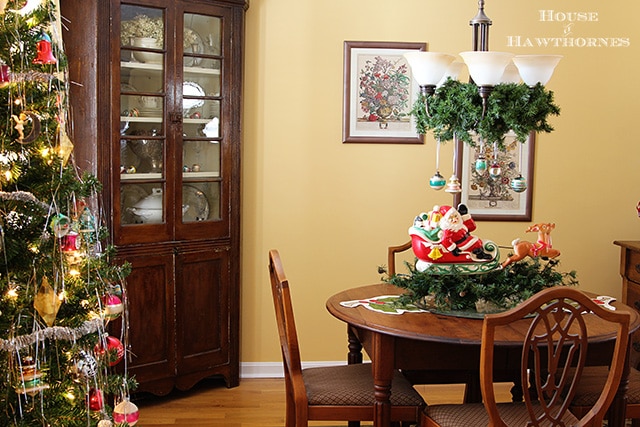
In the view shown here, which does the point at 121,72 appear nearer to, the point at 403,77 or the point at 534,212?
→ the point at 403,77

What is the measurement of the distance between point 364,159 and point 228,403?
151cm

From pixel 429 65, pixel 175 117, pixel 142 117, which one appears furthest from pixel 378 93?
pixel 429 65

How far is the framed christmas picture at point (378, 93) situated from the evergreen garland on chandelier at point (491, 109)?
1.51m

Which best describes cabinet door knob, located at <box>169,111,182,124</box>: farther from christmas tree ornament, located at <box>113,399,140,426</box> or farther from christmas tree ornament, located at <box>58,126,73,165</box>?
christmas tree ornament, located at <box>113,399,140,426</box>

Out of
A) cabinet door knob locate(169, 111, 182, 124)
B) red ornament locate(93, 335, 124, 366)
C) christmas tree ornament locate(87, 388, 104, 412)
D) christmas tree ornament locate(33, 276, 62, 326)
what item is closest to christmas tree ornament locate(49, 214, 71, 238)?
christmas tree ornament locate(33, 276, 62, 326)

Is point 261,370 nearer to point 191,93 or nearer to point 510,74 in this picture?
point 191,93

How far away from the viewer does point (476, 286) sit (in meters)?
2.94

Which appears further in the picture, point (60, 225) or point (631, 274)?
point (631, 274)

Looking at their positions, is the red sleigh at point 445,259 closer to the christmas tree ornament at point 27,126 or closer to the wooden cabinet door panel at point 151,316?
the christmas tree ornament at point 27,126

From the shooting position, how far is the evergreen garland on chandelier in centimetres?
292

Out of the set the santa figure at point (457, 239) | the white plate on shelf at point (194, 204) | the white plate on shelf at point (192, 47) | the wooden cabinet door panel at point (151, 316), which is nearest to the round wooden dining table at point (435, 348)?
the santa figure at point (457, 239)

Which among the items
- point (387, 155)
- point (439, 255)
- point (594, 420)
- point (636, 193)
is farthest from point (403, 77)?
point (594, 420)

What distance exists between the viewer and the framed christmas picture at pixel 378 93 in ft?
14.8

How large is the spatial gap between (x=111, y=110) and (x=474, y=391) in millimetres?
2068
